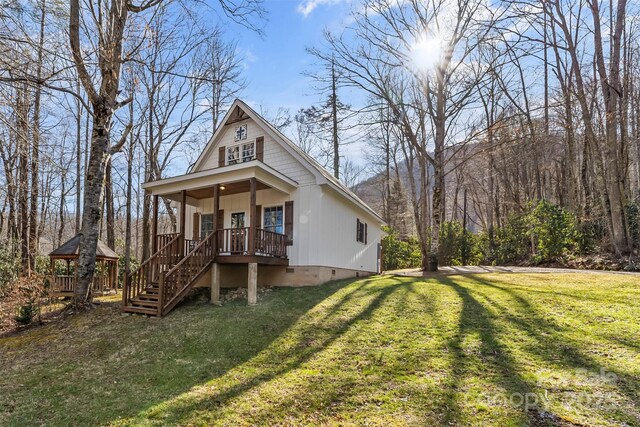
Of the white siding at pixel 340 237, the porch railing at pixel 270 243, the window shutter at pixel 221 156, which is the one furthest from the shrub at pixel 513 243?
the window shutter at pixel 221 156

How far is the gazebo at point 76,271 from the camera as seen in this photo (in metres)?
14.0

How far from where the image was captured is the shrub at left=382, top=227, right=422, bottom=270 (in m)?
22.1

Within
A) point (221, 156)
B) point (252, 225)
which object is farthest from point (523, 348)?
point (221, 156)

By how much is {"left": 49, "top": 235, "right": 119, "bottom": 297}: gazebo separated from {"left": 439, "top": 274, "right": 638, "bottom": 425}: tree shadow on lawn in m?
13.4

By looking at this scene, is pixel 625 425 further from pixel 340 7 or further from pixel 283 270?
pixel 340 7

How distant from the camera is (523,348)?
18.2ft

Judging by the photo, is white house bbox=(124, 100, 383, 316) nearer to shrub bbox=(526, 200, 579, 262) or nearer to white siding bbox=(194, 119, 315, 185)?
white siding bbox=(194, 119, 315, 185)

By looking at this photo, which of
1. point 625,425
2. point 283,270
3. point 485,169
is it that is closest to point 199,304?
point 283,270

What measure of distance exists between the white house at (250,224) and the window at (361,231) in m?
0.14

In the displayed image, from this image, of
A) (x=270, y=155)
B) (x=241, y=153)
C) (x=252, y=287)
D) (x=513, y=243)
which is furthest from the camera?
(x=513, y=243)

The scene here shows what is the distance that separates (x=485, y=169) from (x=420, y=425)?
80.6ft

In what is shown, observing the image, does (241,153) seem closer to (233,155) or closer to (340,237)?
(233,155)

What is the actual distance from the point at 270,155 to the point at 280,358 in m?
8.24

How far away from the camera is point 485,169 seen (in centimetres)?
2527
